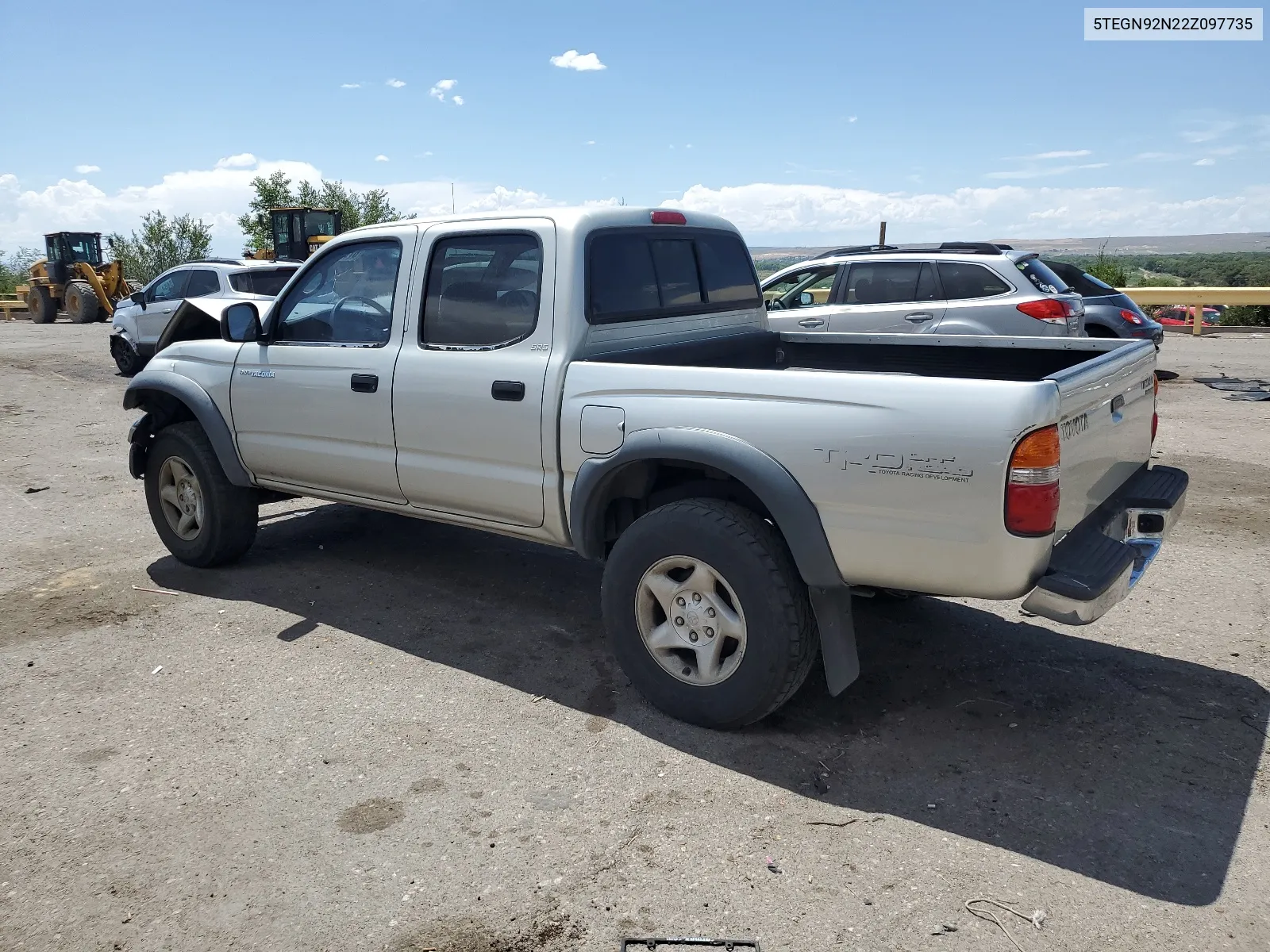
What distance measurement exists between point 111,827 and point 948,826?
2785 millimetres

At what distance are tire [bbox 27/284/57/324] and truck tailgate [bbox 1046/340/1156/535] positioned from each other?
109ft

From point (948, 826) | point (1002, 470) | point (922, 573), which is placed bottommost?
point (948, 826)

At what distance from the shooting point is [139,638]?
16.4ft

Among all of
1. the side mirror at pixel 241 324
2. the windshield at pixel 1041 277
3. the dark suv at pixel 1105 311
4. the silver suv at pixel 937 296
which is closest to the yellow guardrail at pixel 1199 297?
→ the dark suv at pixel 1105 311

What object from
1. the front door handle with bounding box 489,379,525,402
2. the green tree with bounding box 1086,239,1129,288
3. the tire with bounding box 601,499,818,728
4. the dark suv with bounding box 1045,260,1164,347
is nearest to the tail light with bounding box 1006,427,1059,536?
the tire with bounding box 601,499,818,728

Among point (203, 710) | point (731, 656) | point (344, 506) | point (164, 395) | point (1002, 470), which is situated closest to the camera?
point (1002, 470)

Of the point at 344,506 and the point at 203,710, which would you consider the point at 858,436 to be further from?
the point at 344,506

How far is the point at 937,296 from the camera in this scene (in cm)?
970

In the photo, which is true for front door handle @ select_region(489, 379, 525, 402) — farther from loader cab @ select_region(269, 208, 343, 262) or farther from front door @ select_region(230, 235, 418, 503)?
loader cab @ select_region(269, 208, 343, 262)

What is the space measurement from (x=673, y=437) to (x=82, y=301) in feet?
98.3

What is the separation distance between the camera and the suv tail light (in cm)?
934

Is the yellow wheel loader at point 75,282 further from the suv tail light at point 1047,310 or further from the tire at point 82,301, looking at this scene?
the suv tail light at point 1047,310

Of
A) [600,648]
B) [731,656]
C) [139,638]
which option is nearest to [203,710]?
[139,638]

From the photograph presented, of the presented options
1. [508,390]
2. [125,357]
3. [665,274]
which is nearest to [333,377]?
[508,390]
